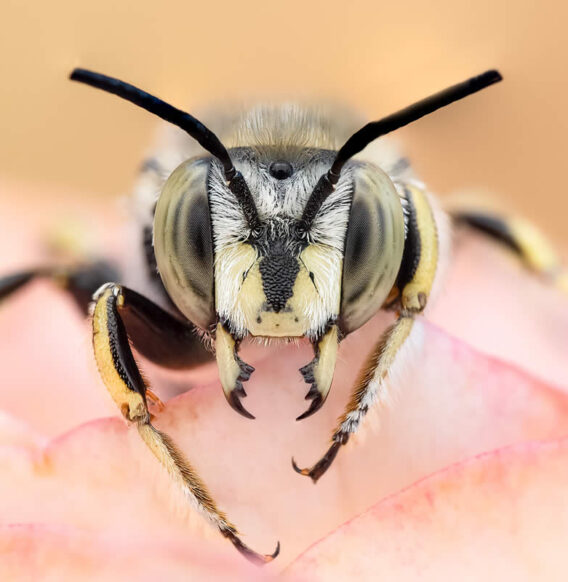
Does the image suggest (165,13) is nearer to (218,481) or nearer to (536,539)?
(218,481)

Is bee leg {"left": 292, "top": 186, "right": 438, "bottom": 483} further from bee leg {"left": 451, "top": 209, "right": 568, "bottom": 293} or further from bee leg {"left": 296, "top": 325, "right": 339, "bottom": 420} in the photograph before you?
bee leg {"left": 451, "top": 209, "right": 568, "bottom": 293}

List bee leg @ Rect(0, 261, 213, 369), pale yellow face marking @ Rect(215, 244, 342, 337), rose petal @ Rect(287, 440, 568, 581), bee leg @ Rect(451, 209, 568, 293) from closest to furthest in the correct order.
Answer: rose petal @ Rect(287, 440, 568, 581)
pale yellow face marking @ Rect(215, 244, 342, 337)
bee leg @ Rect(0, 261, 213, 369)
bee leg @ Rect(451, 209, 568, 293)

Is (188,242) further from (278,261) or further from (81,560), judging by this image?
(81,560)

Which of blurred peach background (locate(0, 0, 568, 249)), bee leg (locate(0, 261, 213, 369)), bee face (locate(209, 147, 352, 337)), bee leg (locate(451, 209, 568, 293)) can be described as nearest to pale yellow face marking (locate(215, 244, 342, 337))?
bee face (locate(209, 147, 352, 337))

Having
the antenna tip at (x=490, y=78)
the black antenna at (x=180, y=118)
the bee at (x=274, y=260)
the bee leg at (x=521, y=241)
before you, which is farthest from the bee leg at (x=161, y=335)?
the bee leg at (x=521, y=241)

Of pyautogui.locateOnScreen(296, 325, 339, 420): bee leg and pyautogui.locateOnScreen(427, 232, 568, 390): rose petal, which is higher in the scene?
pyautogui.locateOnScreen(296, 325, 339, 420): bee leg

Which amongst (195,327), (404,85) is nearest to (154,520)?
(195,327)
